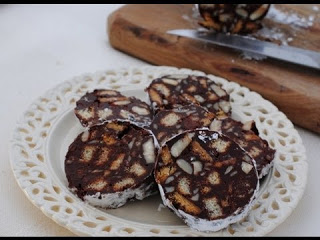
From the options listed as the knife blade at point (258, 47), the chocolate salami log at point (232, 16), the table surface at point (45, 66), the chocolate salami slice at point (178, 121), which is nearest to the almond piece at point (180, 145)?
the chocolate salami slice at point (178, 121)

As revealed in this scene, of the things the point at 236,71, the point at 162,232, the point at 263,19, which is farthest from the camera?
the point at 263,19

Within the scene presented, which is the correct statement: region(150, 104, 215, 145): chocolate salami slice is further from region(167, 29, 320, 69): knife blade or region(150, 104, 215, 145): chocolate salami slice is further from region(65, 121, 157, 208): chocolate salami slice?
region(167, 29, 320, 69): knife blade

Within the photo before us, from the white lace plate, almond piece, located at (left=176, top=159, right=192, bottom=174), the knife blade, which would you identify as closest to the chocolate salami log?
the knife blade

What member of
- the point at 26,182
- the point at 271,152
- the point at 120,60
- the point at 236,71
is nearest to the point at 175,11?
the point at 120,60

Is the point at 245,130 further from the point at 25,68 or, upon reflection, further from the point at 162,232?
the point at 25,68

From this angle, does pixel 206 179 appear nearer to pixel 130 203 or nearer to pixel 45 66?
pixel 130 203

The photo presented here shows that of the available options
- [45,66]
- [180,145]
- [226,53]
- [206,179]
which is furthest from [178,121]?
[45,66]
